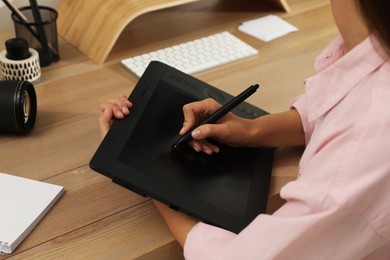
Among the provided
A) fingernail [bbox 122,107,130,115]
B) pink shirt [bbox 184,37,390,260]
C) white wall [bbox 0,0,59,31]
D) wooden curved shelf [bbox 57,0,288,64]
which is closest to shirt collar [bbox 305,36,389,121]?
pink shirt [bbox 184,37,390,260]

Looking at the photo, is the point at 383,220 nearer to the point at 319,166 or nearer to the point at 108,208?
the point at 319,166

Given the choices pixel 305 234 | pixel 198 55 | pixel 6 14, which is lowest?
pixel 6 14

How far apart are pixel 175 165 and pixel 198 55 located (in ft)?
1.46

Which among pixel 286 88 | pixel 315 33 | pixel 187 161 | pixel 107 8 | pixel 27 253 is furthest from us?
pixel 315 33

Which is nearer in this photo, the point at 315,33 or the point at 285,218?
the point at 285,218

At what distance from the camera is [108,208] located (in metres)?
0.84

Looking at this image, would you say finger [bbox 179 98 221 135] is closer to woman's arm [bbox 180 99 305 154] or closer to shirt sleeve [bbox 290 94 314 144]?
woman's arm [bbox 180 99 305 154]

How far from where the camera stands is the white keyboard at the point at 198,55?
1.19 m

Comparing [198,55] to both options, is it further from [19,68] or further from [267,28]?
[19,68]

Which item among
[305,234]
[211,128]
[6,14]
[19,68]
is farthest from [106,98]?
[305,234]

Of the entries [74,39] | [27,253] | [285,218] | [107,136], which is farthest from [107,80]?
[285,218]

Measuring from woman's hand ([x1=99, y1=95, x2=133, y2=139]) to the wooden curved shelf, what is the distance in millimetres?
320

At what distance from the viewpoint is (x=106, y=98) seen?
1088mm

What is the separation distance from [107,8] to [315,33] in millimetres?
477
